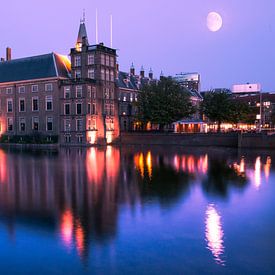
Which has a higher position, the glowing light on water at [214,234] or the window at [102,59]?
the window at [102,59]

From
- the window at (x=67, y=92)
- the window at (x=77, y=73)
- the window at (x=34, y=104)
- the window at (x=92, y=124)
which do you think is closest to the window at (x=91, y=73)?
the window at (x=77, y=73)

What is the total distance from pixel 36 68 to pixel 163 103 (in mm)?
29966

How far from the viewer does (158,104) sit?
272 feet

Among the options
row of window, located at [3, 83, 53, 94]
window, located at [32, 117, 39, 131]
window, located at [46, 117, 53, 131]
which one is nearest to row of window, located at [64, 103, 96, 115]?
window, located at [46, 117, 53, 131]

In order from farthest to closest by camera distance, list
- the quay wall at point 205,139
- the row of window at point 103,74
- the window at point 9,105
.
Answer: the window at point 9,105 → the row of window at point 103,74 → the quay wall at point 205,139

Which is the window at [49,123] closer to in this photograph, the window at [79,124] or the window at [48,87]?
the window at [48,87]

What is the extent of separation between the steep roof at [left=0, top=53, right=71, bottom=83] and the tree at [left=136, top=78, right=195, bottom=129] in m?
18.5

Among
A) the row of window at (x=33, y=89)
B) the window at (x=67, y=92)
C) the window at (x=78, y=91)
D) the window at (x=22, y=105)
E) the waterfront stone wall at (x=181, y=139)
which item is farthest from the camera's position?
the window at (x=22, y=105)

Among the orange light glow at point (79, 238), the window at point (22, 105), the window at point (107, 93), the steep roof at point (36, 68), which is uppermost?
the steep roof at point (36, 68)

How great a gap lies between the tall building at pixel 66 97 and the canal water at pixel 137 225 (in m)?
48.7

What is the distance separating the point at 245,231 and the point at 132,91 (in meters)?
82.9

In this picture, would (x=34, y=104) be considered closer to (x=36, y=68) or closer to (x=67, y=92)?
(x=36, y=68)

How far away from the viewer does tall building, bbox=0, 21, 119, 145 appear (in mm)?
80000

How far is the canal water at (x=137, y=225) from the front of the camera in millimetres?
13008
